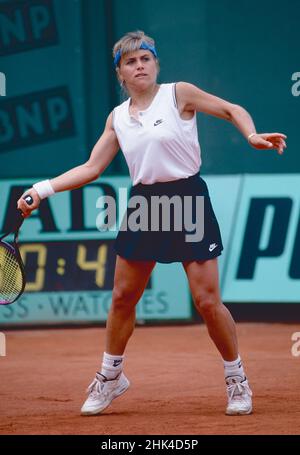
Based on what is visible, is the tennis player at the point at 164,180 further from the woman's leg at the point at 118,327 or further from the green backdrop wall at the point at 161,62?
the green backdrop wall at the point at 161,62

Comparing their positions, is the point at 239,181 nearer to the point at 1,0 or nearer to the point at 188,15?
the point at 188,15

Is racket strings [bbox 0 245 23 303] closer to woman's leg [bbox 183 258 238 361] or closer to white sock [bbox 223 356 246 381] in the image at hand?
woman's leg [bbox 183 258 238 361]

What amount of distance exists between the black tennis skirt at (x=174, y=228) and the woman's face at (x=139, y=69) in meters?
0.47

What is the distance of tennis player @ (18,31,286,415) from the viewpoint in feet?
15.9

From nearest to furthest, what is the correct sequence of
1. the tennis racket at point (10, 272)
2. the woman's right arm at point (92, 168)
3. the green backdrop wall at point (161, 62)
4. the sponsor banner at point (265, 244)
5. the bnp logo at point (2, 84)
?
the tennis racket at point (10, 272), the woman's right arm at point (92, 168), the sponsor banner at point (265, 244), the bnp logo at point (2, 84), the green backdrop wall at point (161, 62)

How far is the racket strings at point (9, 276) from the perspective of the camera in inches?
193

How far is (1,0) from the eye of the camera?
33.1 ft

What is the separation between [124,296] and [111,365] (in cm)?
36

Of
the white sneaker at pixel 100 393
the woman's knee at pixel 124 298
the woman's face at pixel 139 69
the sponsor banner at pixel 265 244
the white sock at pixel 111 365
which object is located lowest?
the sponsor banner at pixel 265 244

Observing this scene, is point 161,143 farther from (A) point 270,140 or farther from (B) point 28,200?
(B) point 28,200

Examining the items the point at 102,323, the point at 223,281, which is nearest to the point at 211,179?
the point at 223,281

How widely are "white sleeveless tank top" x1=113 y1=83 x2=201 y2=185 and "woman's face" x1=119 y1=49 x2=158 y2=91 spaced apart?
0.33 ft

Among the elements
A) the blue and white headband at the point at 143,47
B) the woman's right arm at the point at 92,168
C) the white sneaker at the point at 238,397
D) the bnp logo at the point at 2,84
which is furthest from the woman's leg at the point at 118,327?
the bnp logo at the point at 2,84

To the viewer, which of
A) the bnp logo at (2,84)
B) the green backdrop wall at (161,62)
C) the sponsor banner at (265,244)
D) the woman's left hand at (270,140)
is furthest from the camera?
the green backdrop wall at (161,62)
